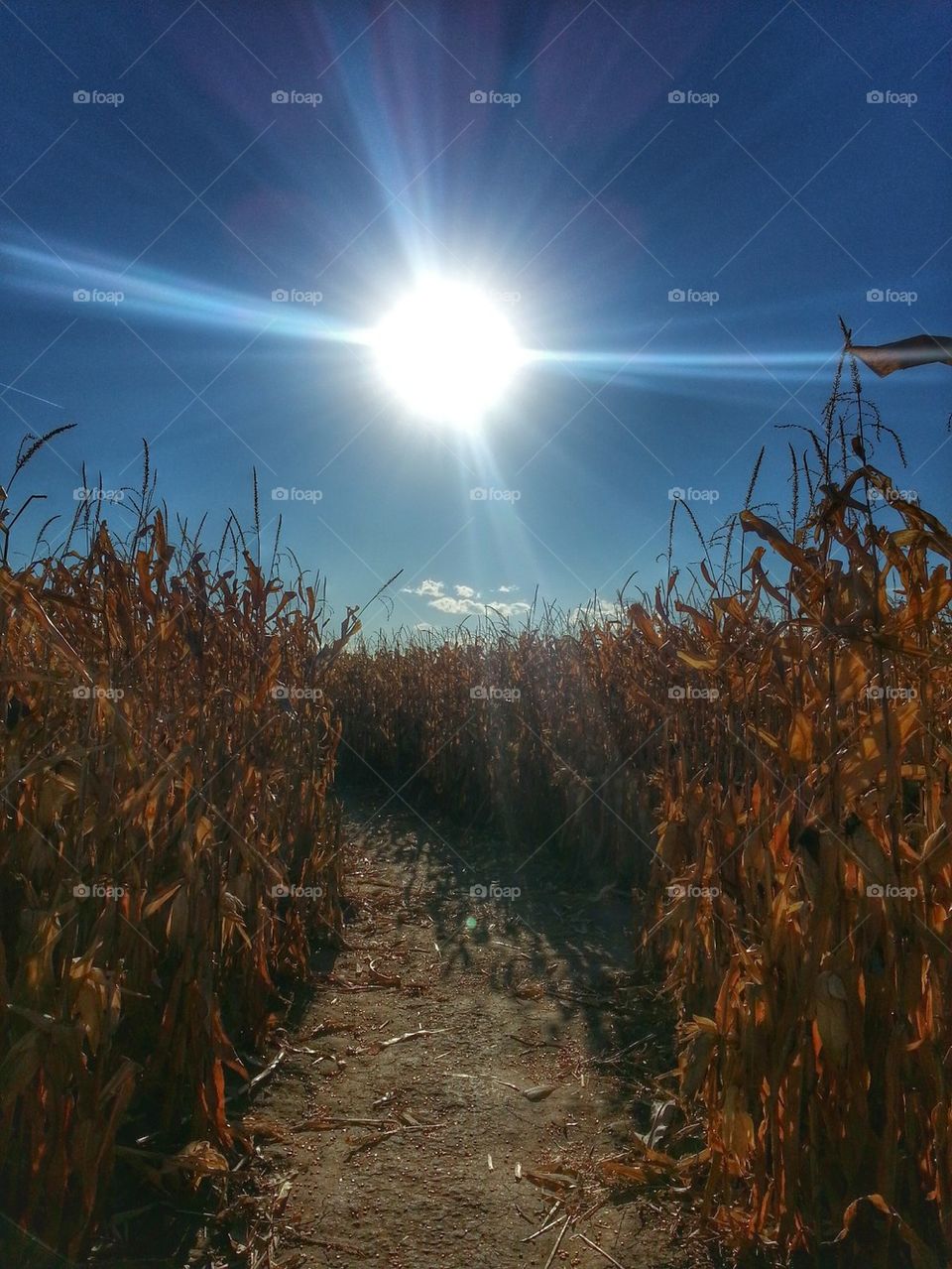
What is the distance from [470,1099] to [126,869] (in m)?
1.55

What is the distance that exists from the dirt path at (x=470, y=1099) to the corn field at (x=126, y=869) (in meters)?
0.30

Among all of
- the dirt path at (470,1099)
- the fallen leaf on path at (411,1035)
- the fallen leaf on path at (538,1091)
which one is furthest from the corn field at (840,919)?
the fallen leaf on path at (411,1035)

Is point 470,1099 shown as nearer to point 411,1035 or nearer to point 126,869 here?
point 411,1035

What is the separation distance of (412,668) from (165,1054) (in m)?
7.69

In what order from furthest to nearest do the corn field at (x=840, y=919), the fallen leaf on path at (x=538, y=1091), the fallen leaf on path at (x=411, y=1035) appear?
the fallen leaf on path at (x=411, y=1035)
the fallen leaf on path at (x=538, y=1091)
the corn field at (x=840, y=919)

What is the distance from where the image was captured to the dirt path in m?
2.26

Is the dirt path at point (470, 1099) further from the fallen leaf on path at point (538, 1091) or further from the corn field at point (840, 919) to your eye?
the corn field at point (840, 919)

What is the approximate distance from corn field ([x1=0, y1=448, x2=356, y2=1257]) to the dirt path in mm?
298

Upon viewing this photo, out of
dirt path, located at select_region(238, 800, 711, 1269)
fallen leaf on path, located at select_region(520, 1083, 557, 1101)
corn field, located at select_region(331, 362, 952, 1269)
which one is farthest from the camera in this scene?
fallen leaf on path, located at select_region(520, 1083, 557, 1101)

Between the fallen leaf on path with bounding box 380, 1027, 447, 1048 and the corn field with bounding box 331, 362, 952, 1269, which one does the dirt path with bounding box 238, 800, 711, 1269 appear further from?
the corn field with bounding box 331, 362, 952, 1269

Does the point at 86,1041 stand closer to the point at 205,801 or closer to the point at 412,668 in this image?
the point at 205,801

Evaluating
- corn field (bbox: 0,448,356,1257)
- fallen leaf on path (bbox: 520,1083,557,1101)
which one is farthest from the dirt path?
corn field (bbox: 0,448,356,1257)

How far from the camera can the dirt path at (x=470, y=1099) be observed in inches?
88.8

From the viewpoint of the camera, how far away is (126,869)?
229 cm
